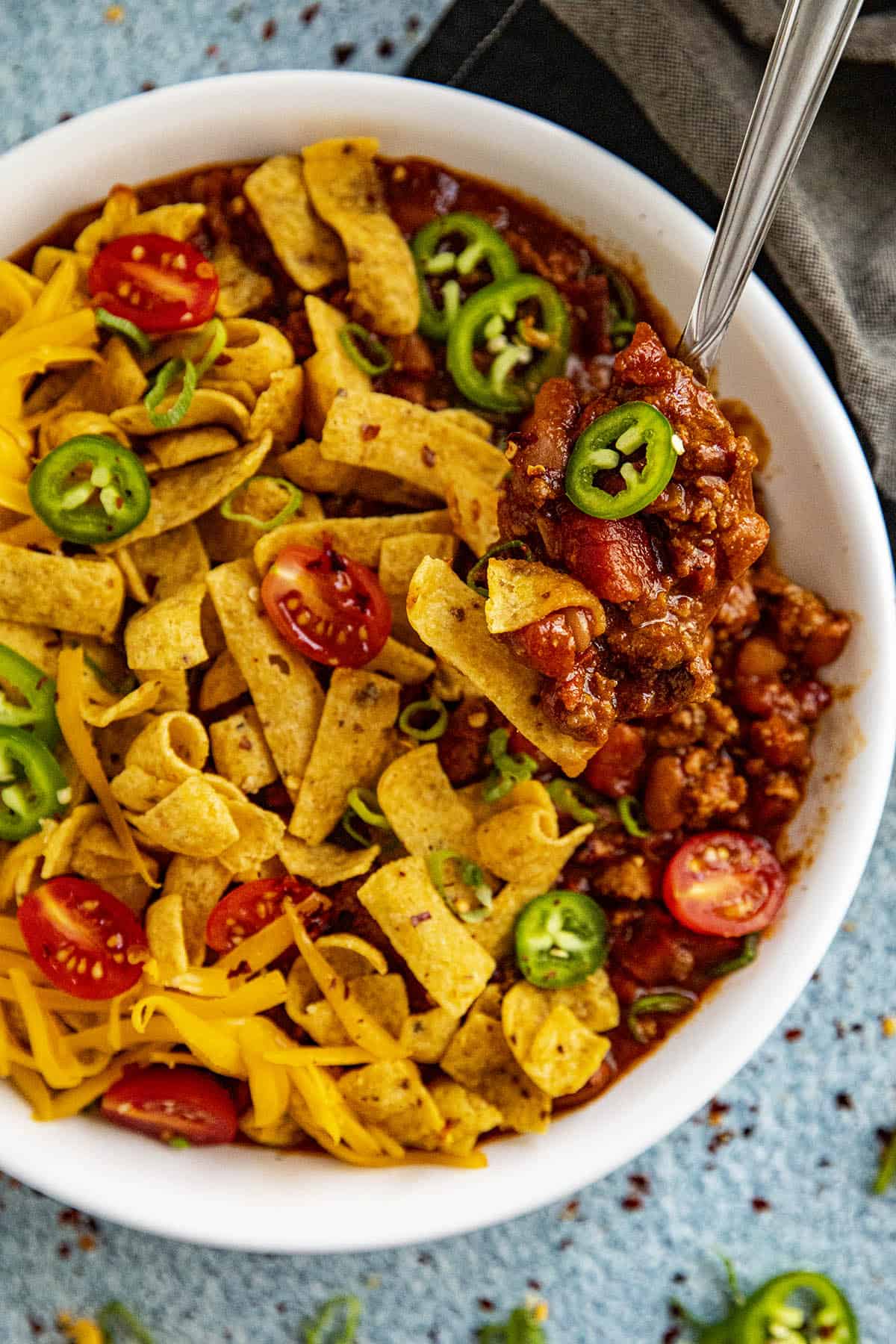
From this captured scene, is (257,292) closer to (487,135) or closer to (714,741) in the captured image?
(487,135)

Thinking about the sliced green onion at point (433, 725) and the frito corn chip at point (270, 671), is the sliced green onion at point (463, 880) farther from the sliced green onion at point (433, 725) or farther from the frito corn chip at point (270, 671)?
the frito corn chip at point (270, 671)

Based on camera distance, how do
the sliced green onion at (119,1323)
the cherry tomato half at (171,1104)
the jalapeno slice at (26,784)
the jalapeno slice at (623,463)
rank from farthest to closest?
1. the sliced green onion at (119,1323)
2. the cherry tomato half at (171,1104)
3. the jalapeno slice at (26,784)
4. the jalapeno slice at (623,463)

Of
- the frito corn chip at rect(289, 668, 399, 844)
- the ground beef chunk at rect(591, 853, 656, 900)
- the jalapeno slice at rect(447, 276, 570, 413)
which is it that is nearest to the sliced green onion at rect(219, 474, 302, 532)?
the frito corn chip at rect(289, 668, 399, 844)

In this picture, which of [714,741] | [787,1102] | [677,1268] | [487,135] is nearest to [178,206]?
[487,135]

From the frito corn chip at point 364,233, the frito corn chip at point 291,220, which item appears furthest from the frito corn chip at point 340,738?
the frito corn chip at point 291,220

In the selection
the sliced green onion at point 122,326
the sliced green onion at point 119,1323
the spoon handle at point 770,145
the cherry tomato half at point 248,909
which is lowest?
the sliced green onion at point 119,1323

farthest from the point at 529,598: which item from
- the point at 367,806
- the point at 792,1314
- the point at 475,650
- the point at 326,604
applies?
the point at 792,1314

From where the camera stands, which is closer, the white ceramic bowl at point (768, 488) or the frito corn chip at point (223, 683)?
the white ceramic bowl at point (768, 488)
